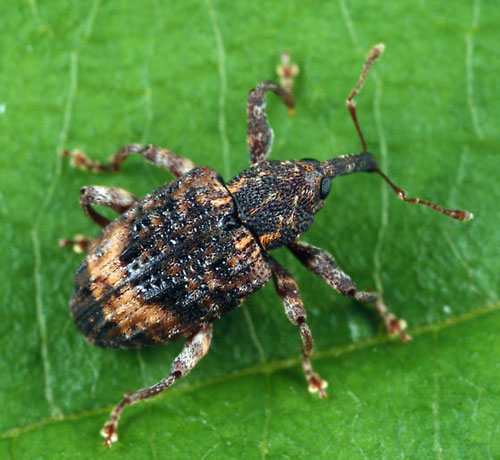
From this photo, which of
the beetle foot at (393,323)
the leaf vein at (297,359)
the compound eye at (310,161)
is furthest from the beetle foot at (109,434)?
the compound eye at (310,161)

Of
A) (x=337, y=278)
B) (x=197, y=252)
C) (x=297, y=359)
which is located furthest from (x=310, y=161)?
(x=297, y=359)

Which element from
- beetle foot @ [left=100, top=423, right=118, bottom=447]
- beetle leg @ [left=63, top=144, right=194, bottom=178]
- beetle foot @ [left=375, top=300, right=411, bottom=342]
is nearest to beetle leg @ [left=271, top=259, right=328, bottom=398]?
beetle foot @ [left=375, top=300, right=411, bottom=342]

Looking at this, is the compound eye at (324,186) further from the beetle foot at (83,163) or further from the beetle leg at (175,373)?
the beetle foot at (83,163)

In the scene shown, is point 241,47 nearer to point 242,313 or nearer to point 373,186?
point 373,186

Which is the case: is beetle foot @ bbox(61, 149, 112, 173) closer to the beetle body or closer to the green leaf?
the green leaf

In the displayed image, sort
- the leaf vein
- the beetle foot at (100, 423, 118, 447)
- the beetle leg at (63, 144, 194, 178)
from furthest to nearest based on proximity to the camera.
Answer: the beetle leg at (63, 144, 194, 178) → the leaf vein → the beetle foot at (100, 423, 118, 447)

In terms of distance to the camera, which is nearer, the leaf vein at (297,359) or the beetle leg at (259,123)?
the leaf vein at (297,359)

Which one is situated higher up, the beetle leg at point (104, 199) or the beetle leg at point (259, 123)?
the beetle leg at point (259, 123)
